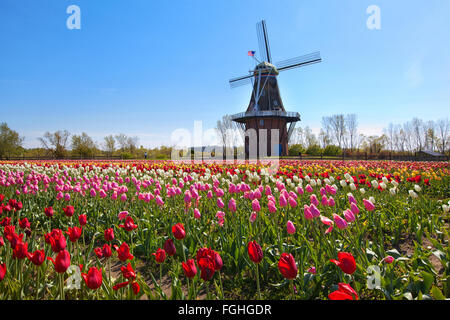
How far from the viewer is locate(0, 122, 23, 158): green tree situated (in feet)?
107

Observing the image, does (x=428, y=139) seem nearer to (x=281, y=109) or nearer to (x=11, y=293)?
(x=281, y=109)

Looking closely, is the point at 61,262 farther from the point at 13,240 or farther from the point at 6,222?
the point at 6,222

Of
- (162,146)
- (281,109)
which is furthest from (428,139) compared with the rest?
(162,146)

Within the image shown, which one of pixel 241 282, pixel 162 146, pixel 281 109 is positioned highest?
pixel 281 109

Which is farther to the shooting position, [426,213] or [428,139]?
[428,139]

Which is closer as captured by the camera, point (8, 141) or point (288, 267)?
point (288, 267)

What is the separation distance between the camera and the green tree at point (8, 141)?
3276 centimetres

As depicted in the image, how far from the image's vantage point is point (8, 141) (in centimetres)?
3328

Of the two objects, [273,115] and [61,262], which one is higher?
[273,115]

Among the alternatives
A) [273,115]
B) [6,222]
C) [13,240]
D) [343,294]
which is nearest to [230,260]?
[343,294]

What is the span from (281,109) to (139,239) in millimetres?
30442

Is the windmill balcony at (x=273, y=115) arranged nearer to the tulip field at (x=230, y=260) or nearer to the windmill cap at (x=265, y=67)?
the windmill cap at (x=265, y=67)

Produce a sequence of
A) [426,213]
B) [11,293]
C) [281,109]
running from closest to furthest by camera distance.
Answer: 1. [11,293]
2. [426,213]
3. [281,109]
